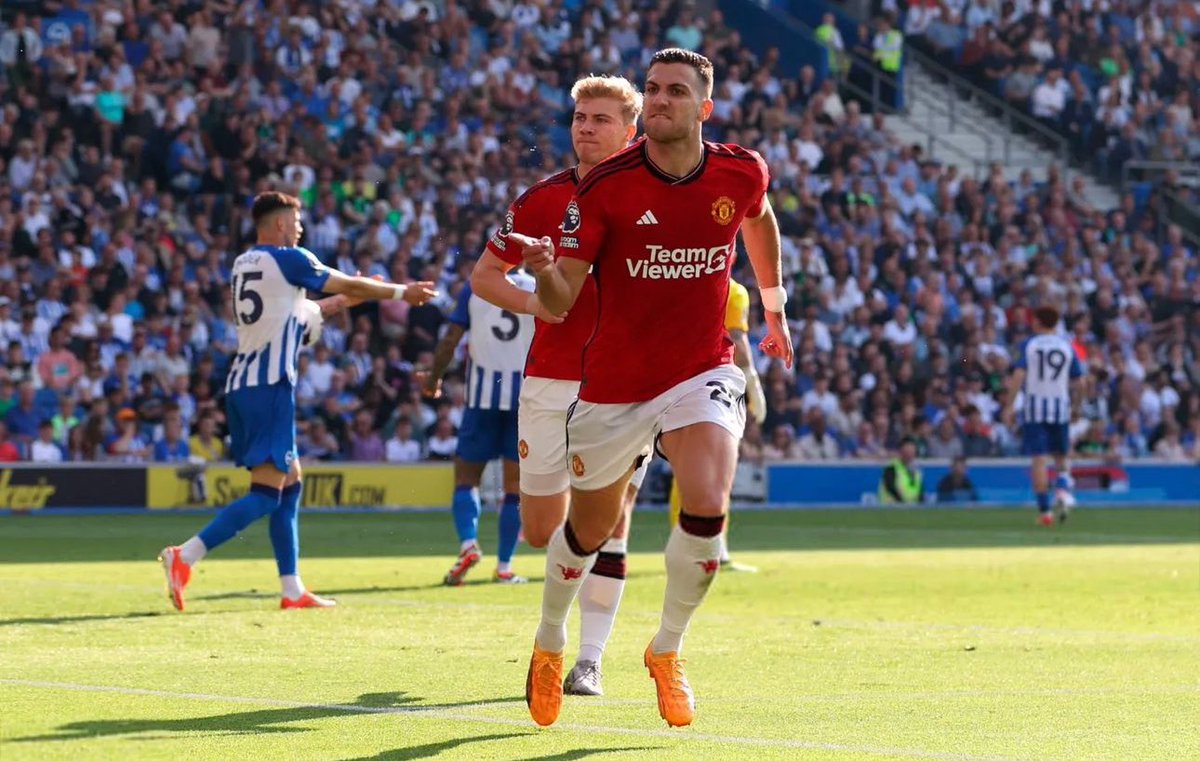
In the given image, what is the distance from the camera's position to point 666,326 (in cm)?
765

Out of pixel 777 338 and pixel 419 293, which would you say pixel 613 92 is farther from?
pixel 419 293

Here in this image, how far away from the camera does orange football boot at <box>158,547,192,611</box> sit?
11.9m

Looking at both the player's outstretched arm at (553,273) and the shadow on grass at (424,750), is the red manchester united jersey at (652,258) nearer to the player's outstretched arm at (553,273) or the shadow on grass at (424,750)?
the player's outstretched arm at (553,273)

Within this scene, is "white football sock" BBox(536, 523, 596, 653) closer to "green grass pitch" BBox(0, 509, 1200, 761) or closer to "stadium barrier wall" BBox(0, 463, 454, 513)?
"green grass pitch" BBox(0, 509, 1200, 761)

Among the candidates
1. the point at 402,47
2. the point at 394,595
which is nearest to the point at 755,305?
the point at 402,47

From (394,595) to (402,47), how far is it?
59.0 feet

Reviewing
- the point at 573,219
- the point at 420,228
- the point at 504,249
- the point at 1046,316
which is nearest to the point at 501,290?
the point at 504,249

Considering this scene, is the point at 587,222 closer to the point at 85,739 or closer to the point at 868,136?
the point at 85,739

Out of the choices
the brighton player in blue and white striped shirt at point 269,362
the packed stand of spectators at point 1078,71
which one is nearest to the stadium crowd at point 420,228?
the packed stand of spectators at point 1078,71

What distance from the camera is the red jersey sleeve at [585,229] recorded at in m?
7.53

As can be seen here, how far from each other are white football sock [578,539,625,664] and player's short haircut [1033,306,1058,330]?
16074mm

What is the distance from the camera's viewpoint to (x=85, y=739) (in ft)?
22.4

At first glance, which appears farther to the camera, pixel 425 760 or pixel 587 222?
pixel 587 222

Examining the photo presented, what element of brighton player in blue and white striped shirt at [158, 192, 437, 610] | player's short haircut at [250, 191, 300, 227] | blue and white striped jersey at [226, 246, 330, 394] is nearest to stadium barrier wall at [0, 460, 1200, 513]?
brighton player in blue and white striped shirt at [158, 192, 437, 610]
